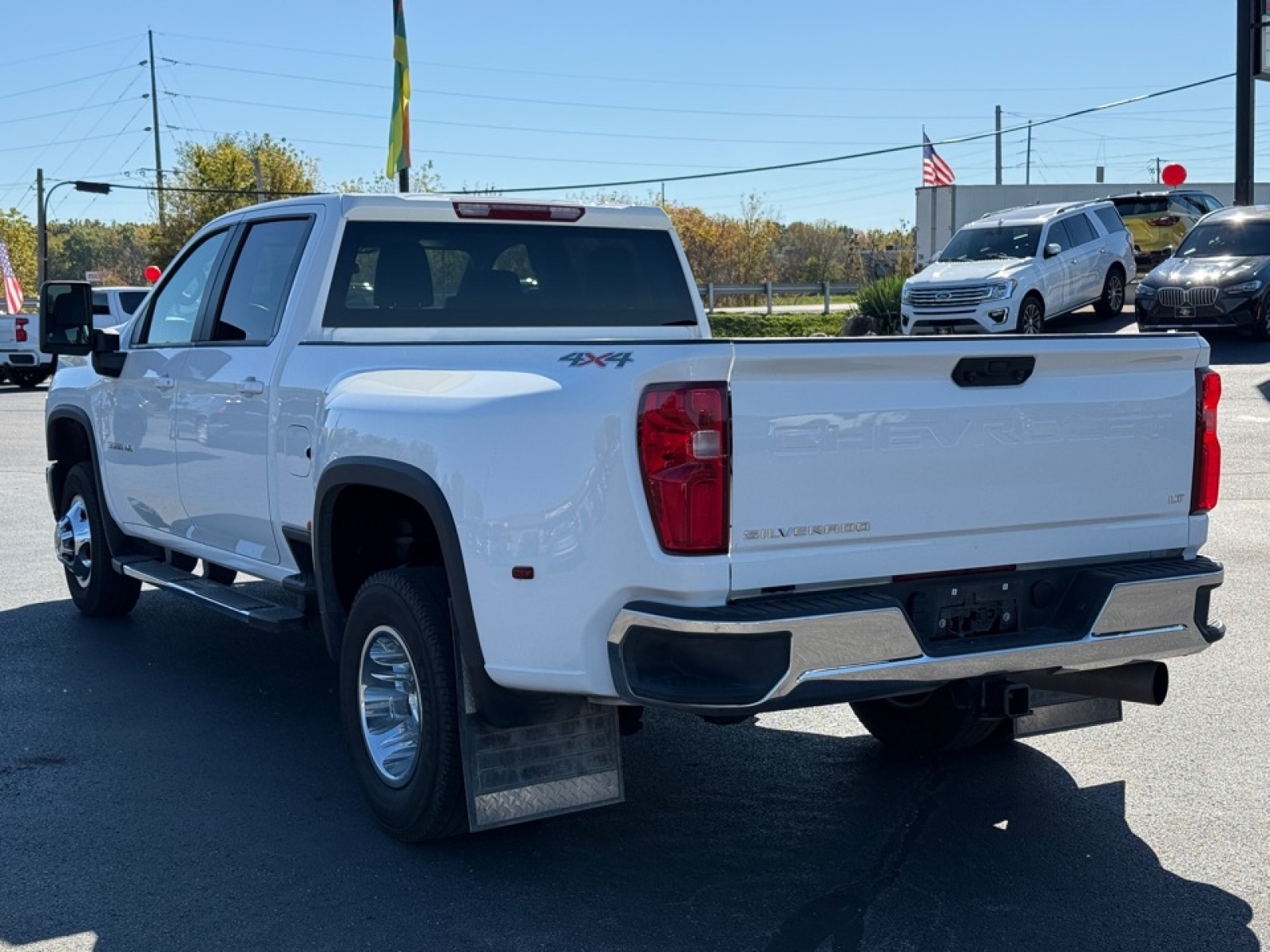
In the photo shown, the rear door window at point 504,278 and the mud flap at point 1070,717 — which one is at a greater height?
the rear door window at point 504,278

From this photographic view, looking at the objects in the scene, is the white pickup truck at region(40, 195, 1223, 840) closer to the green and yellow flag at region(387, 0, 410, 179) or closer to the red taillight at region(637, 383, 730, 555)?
the red taillight at region(637, 383, 730, 555)

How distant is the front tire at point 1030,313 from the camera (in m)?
21.3

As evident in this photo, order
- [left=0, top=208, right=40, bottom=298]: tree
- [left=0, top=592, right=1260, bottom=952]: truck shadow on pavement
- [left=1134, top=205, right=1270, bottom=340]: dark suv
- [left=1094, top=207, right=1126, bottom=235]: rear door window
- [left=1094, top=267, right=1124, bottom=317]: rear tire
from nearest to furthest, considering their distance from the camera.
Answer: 1. [left=0, top=592, right=1260, bottom=952]: truck shadow on pavement
2. [left=1134, top=205, right=1270, bottom=340]: dark suv
3. [left=1094, top=207, right=1126, bottom=235]: rear door window
4. [left=1094, top=267, right=1124, bottom=317]: rear tire
5. [left=0, top=208, right=40, bottom=298]: tree

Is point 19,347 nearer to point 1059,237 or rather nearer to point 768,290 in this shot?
point 1059,237

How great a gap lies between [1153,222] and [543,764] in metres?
26.0

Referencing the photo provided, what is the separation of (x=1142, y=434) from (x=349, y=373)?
8.70 ft

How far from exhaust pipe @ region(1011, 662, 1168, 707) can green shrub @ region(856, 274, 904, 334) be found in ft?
68.5

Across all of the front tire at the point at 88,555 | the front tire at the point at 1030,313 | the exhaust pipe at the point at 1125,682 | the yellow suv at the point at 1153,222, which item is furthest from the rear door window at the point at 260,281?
the yellow suv at the point at 1153,222

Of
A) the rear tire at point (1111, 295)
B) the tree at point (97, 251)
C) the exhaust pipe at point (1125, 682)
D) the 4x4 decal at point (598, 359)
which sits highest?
the tree at point (97, 251)

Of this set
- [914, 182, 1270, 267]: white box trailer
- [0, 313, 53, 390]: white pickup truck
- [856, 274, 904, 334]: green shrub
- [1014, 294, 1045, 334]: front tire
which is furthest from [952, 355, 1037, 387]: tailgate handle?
[914, 182, 1270, 267]: white box trailer

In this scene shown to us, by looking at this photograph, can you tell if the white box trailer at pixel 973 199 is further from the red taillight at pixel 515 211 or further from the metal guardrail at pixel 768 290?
the red taillight at pixel 515 211

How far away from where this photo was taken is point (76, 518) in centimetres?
820

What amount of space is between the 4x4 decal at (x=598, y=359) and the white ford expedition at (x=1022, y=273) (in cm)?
1729

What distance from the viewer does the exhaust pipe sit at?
4.66 m
